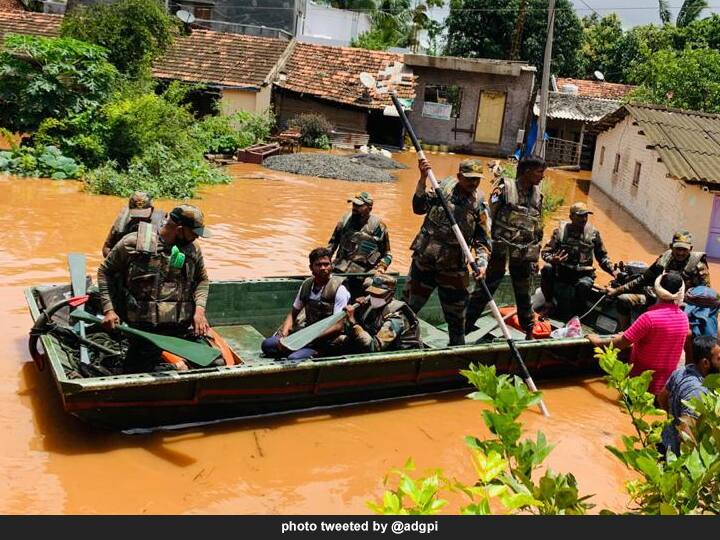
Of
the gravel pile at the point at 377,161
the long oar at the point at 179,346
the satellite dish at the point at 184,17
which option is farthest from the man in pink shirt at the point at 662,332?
the satellite dish at the point at 184,17

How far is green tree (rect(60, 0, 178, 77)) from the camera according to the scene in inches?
839

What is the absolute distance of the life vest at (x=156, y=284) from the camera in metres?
5.84

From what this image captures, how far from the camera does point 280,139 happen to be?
2664 cm

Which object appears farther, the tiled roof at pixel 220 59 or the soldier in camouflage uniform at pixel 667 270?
the tiled roof at pixel 220 59

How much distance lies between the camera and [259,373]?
610 cm

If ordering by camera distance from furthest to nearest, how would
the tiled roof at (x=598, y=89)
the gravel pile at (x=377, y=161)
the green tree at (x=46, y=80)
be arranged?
the tiled roof at (x=598, y=89) → the gravel pile at (x=377, y=161) → the green tree at (x=46, y=80)

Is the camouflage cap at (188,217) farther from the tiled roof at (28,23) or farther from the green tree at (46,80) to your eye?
the tiled roof at (28,23)

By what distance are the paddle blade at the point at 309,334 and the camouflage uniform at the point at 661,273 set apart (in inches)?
154

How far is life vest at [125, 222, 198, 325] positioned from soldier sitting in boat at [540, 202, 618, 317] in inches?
196

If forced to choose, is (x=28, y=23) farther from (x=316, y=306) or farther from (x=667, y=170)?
(x=316, y=306)

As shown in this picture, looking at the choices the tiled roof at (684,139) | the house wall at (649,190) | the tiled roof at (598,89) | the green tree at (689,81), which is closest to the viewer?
the tiled roof at (684,139)

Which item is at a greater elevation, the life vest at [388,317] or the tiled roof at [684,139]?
the tiled roof at [684,139]

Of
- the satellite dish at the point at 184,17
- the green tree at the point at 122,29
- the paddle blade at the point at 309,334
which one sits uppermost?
the satellite dish at the point at 184,17
